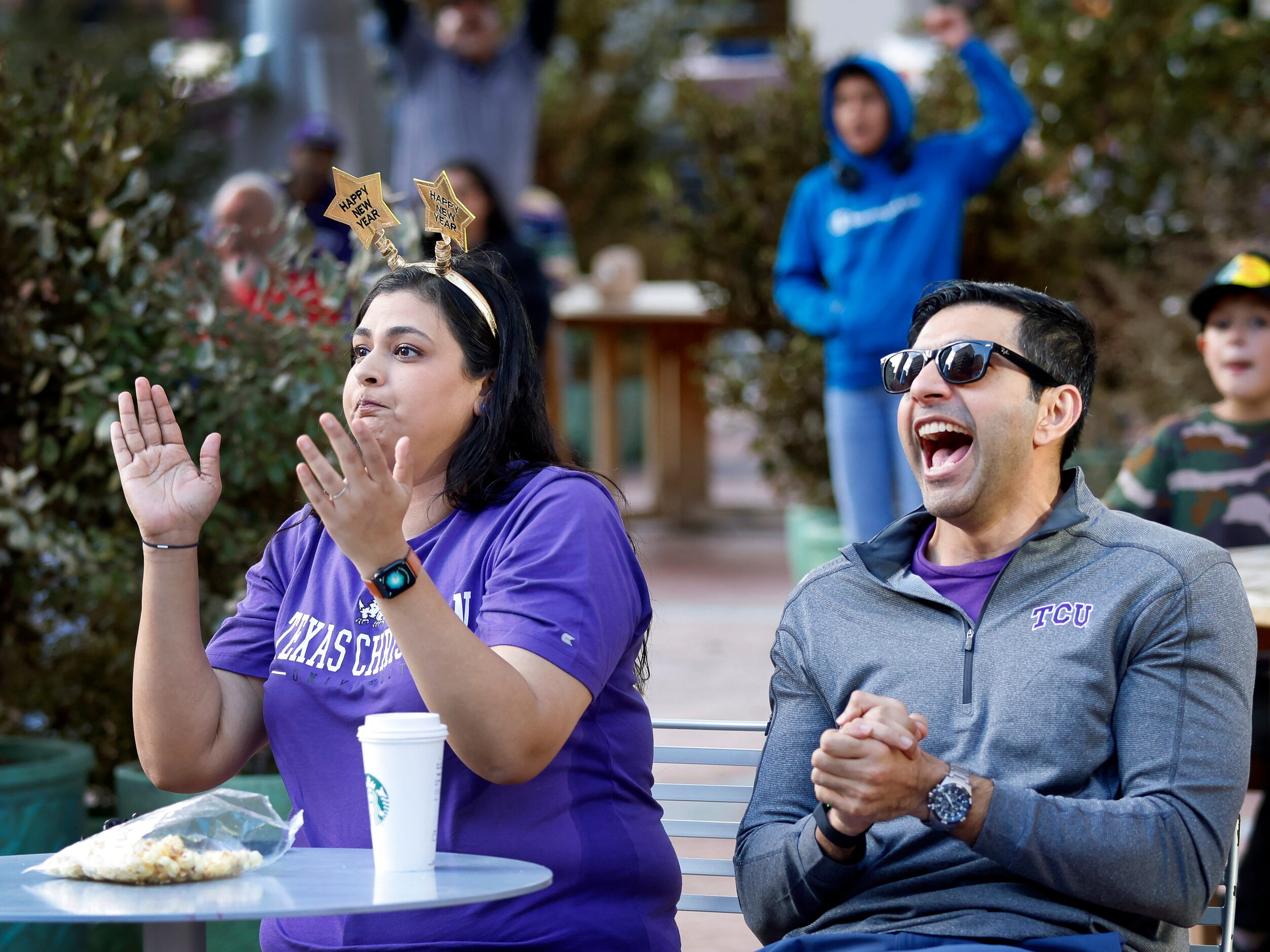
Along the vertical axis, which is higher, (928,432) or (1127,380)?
(928,432)

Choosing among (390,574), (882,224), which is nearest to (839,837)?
(390,574)

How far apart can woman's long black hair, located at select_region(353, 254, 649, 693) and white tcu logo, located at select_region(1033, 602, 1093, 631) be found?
1.93 ft

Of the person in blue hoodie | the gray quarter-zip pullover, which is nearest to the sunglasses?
the gray quarter-zip pullover

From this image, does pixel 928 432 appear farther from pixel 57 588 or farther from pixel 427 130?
pixel 427 130

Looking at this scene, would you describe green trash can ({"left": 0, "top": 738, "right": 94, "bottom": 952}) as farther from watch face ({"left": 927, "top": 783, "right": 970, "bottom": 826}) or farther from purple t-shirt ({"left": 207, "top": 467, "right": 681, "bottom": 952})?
watch face ({"left": 927, "top": 783, "right": 970, "bottom": 826})

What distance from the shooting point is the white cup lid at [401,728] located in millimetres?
1830

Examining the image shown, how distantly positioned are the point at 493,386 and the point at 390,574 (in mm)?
647

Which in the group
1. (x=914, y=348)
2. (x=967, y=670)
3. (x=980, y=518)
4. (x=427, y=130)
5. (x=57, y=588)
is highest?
(x=427, y=130)

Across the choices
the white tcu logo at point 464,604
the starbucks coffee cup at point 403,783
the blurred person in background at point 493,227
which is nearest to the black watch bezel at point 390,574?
the starbucks coffee cup at point 403,783

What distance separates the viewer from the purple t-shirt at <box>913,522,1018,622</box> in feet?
7.94

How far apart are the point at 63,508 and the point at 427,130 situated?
12.5 feet

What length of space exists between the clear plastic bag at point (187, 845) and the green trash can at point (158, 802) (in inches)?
52.5

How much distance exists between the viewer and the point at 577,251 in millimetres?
14539

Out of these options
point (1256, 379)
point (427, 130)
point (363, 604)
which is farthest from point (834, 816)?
point (427, 130)
